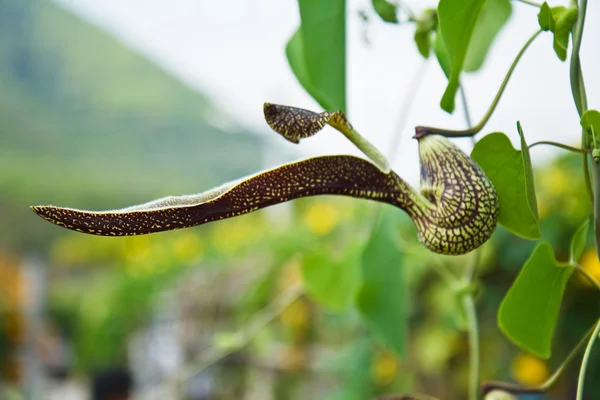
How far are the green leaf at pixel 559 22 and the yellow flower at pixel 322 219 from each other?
42.9 inches

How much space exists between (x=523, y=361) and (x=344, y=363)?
1.00 ft

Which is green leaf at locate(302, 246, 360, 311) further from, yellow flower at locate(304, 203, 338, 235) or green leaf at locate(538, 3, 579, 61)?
yellow flower at locate(304, 203, 338, 235)

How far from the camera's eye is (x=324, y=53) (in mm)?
349

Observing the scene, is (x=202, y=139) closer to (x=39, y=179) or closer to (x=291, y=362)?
(x=39, y=179)

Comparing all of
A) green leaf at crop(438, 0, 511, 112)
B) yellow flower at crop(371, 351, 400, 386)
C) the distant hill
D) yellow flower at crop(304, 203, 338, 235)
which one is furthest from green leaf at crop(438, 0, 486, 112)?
the distant hill

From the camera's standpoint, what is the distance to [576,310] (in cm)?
96

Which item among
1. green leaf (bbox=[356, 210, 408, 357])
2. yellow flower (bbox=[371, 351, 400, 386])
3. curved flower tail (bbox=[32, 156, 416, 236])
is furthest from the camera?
yellow flower (bbox=[371, 351, 400, 386])

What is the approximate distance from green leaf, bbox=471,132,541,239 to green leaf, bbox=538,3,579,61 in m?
0.04

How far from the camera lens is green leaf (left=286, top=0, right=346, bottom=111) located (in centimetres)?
34

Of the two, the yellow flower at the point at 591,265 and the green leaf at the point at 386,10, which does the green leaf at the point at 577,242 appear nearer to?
the green leaf at the point at 386,10

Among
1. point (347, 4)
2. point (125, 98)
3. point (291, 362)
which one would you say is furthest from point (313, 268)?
point (125, 98)

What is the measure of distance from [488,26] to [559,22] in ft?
0.40

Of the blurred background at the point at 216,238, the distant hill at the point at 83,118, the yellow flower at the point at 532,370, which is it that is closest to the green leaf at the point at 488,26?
the blurred background at the point at 216,238

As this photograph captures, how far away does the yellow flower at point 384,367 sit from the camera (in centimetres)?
113
